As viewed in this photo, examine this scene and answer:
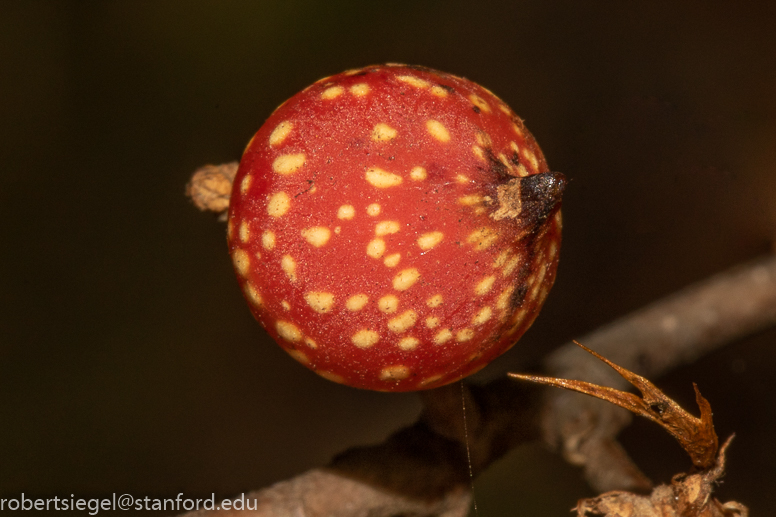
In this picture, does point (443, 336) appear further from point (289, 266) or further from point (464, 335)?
point (289, 266)

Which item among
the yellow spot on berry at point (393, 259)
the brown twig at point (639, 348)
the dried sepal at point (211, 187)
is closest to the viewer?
the yellow spot on berry at point (393, 259)

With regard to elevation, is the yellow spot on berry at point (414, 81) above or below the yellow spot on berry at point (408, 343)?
above

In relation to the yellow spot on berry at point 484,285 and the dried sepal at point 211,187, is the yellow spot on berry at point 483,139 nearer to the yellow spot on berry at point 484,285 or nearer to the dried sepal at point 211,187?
the yellow spot on berry at point 484,285

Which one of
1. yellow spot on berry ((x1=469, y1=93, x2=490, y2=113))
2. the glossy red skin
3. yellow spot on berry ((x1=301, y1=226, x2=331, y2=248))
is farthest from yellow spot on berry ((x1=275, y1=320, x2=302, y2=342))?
yellow spot on berry ((x1=469, y1=93, x2=490, y2=113))

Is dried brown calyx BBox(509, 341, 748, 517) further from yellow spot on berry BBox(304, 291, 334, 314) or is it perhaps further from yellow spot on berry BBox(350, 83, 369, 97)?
yellow spot on berry BBox(350, 83, 369, 97)

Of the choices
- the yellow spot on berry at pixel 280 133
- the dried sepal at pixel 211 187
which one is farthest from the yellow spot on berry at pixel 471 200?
the dried sepal at pixel 211 187

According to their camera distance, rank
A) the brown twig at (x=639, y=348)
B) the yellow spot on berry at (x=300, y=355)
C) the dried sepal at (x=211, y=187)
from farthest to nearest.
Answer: the brown twig at (x=639, y=348) < the dried sepal at (x=211, y=187) < the yellow spot on berry at (x=300, y=355)
